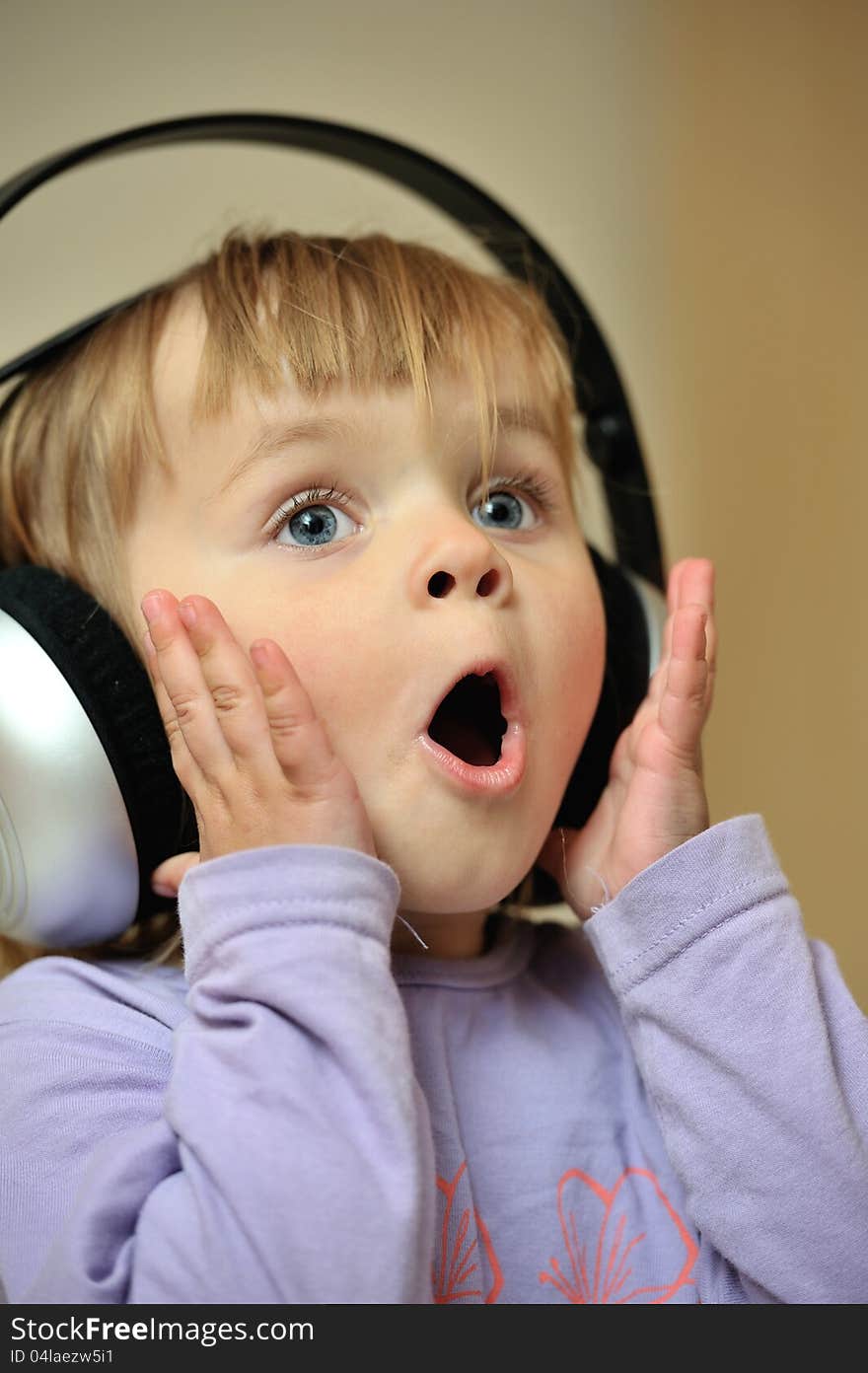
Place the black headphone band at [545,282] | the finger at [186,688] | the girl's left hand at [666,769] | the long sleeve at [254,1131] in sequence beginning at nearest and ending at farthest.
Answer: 1. the long sleeve at [254,1131]
2. the finger at [186,688]
3. the girl's left hand at [666,769]
4. the black headphone band at [545,282]

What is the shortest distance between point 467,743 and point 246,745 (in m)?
0.18

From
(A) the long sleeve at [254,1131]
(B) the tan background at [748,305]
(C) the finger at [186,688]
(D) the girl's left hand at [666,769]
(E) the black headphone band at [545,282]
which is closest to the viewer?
(A) the long sleeve at [254,1131]

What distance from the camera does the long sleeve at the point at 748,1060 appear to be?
0.68m

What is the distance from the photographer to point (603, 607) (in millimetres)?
884

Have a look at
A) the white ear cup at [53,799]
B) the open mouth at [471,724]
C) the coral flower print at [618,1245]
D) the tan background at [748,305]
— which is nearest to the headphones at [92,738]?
the white ear cup at [53,799]

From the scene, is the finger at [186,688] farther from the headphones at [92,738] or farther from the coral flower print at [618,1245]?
the coral flower print at [618,1245]

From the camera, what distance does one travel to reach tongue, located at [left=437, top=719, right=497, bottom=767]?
2.64 feet

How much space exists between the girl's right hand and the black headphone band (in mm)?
306

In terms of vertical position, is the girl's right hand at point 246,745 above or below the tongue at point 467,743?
above

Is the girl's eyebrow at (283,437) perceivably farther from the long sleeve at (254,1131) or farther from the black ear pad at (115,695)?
the long sleeve at (254,1131)

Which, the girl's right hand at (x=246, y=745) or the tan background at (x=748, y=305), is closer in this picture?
the girl's right hand at (x=246, y=745)

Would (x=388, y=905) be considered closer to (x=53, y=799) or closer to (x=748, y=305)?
(x=53, y=799)

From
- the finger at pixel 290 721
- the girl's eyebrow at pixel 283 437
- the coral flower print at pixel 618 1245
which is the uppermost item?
the girl's eyebrow at pixel 283 437

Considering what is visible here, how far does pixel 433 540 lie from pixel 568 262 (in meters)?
1.03
